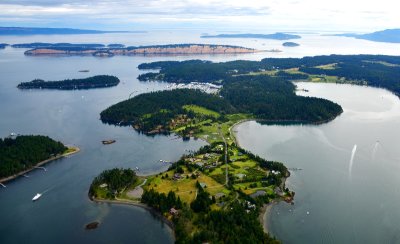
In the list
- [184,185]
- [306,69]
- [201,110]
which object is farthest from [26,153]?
[306,69]

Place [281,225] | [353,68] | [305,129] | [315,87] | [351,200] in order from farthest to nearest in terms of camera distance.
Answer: [353,68] → [315,87] → [305,129] → [351,200] → [281,225]

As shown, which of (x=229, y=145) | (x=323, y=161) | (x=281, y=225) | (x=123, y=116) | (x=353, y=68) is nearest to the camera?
(x=281, y=225)

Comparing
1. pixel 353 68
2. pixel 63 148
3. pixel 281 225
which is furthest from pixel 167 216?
pixel 353 68

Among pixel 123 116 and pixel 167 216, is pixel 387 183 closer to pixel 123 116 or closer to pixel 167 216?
pixel 167 216

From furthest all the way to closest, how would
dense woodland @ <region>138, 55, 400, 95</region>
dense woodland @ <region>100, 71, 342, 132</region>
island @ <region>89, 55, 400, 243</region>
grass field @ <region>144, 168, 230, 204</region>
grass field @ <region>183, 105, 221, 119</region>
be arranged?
1. dense woodland @ <region>138, 55, 400, 95</region>
2. grass field @ <region>183, 105, 221, 119</region>
3. dense woodland @ <region>100, 71, 342, 132</region>
4. grass field @ <region>144, 168, 230, 204</region>
5. island @ <region>89, 55, 400, 243</region>

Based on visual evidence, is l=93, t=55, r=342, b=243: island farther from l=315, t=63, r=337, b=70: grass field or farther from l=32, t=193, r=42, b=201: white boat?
l=315, t=63, r=337, b=70: grass field

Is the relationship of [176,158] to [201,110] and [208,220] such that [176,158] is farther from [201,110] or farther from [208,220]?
[201,110]

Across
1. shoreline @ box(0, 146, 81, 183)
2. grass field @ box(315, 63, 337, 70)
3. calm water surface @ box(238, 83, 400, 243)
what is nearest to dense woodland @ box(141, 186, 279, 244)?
calm water surface @ box(238, 83, 400, 243)
